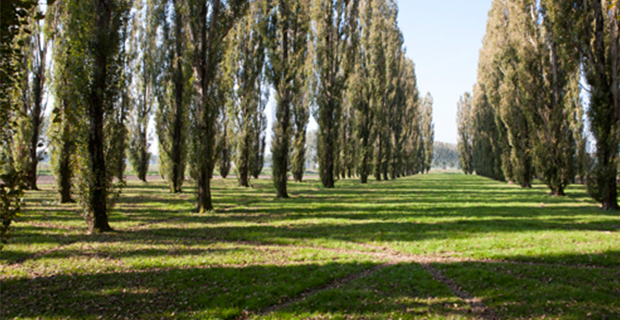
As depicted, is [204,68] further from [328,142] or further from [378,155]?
[378,155]

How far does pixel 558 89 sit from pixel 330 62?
15.3m

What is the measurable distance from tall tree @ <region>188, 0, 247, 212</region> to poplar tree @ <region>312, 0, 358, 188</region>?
39.1 ft

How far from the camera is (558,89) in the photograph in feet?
71.6

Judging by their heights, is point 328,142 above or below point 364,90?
below

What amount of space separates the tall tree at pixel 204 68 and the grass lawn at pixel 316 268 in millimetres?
2576

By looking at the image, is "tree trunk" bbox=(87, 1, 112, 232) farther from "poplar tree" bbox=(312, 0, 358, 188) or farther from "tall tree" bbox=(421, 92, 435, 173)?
"tall tree" bbox=(421, 92, 435, 173)

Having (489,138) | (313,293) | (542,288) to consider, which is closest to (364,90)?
(489,138)

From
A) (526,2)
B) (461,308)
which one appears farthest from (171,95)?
(526,2)

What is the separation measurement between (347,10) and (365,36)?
9377 mm

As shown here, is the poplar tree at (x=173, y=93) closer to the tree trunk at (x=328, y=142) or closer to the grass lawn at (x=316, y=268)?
the grass lawn at (x=316, y=268)

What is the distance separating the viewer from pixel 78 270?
279 inches

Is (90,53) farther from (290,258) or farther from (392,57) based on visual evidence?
(392,57)

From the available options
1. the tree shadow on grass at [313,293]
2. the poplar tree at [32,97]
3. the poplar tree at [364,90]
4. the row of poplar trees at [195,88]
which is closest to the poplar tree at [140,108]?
the row of poplar trees at [195,88]

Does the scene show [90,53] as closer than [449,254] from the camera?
No
